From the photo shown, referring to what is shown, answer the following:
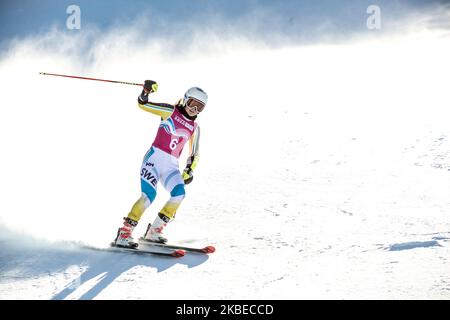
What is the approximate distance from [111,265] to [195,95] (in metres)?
2.42

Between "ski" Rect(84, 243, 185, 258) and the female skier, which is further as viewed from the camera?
the female skier

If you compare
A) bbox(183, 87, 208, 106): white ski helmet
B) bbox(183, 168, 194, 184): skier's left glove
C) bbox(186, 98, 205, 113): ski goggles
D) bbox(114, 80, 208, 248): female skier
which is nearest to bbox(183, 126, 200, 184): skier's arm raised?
bbox(183, 168, 194, 184): skier's left glove

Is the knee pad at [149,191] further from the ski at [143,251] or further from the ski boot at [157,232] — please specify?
the ski at [143,251]

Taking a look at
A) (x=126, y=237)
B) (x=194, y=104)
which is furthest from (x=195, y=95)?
(x=126, y=237)

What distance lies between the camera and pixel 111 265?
626cm

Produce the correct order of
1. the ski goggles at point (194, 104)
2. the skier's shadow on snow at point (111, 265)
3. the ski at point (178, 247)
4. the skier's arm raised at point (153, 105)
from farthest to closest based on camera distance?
the ski goggles at point (194, 104) → the skier's arm raised at point (153, 105) → the ski at point (178, 247) → the skier's shadow on snow at point (111, 265)

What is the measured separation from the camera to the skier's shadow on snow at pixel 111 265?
5613 mm

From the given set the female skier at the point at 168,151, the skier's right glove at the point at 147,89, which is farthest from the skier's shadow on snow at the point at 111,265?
the skier's right glove at the point at 147,89

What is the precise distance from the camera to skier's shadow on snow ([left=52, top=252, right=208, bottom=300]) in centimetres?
561

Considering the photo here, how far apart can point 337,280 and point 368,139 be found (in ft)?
27.5

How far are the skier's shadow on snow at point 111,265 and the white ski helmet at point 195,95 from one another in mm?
2029

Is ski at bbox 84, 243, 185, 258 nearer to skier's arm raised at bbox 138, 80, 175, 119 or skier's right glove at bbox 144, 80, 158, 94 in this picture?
skier's arm raised at bbox 138, 80, 175, 119

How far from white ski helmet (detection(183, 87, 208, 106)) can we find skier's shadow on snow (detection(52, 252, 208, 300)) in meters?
2.03
